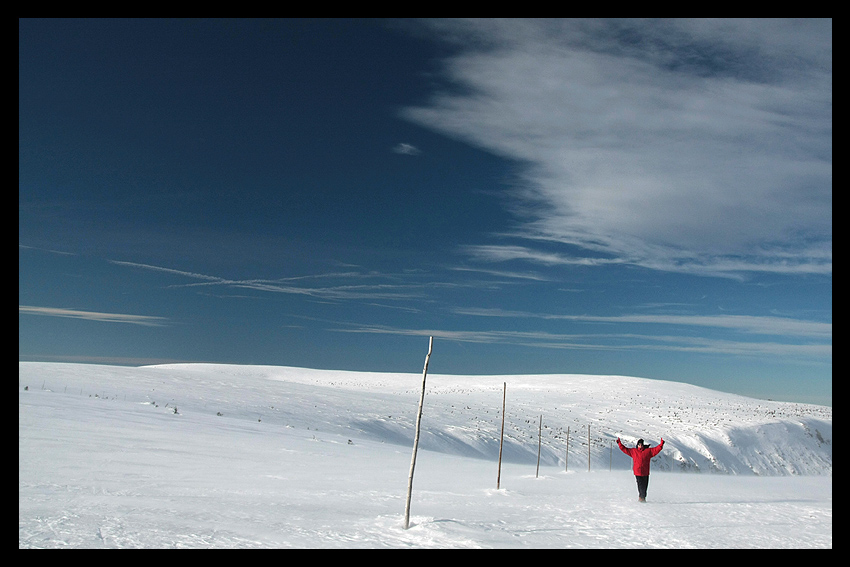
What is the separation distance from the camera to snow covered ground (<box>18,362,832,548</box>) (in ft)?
22.8

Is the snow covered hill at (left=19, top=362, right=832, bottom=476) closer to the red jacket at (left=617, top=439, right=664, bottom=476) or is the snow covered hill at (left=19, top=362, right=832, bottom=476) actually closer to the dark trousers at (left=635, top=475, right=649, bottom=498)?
the red jacket at (left=617, top=439, right=664, bottom=476)

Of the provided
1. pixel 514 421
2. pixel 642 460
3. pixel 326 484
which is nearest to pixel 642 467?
pixel 642 460

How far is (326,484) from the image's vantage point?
11414 mm

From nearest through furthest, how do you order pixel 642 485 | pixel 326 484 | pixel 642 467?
pixel 642 485 < pixel 642 467 < pixel 326 484

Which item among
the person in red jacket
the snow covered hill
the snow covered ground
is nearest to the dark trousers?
the person in red jacket

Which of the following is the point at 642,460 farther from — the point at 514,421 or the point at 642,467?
the point at 514,421

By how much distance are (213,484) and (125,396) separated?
51.6 ft

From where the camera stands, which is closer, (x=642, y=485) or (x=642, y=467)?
(x=642, y=485)

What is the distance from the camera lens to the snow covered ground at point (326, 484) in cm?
696

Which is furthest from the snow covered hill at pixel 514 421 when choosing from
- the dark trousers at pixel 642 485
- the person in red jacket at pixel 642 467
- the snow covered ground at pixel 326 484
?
the dark trousers at pixel 642 485

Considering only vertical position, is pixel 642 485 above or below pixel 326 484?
above

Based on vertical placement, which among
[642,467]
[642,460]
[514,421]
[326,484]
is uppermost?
[642,460]

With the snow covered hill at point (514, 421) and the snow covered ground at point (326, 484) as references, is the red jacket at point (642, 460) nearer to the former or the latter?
the snow covered ground at point (326, 484)
